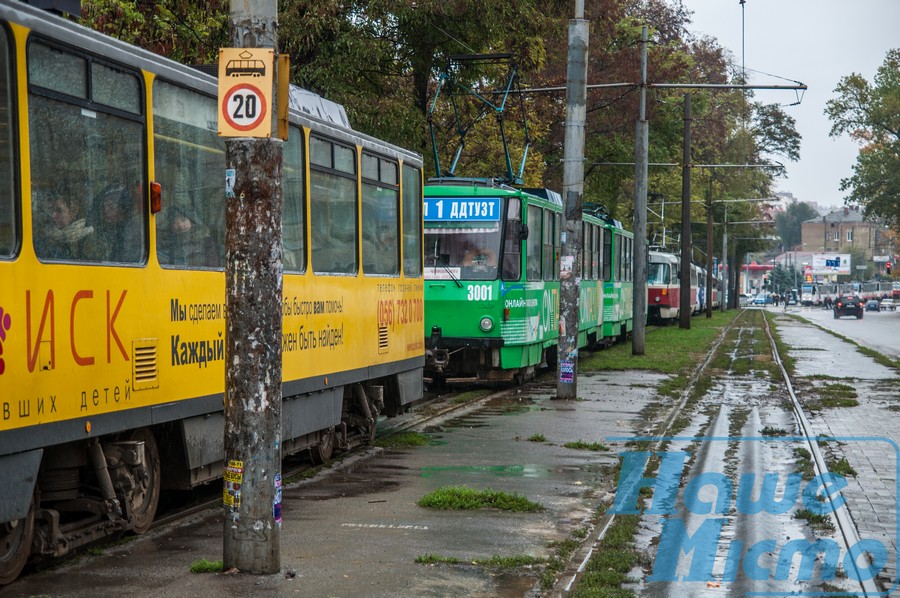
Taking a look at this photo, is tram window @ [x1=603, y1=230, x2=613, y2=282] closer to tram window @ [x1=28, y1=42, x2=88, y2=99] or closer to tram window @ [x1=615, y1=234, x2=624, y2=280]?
tram window @ [x1=615, y1=234, x2=624, y2=280]

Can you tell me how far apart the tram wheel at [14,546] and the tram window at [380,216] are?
5.98 m

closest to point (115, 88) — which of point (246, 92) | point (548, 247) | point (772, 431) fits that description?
point (246, 92)

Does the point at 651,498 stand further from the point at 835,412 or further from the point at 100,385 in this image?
the point at 835,412

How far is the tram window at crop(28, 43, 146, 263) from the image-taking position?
712cm

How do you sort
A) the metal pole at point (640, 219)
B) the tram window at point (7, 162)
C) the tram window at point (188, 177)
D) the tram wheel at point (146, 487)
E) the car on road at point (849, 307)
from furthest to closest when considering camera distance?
the car on road at point (849, 307) < the metal pole at point (640, 219) < the tram window at point (188, 177) < the tram wheel at point (146, 487) < the tram window at point (7, 162)

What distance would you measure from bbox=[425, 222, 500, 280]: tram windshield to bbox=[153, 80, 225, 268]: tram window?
33.6 ft

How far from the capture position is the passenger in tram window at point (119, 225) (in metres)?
7.80

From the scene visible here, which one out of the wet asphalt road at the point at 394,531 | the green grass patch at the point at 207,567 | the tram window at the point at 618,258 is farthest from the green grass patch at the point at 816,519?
the tram window at the point at 618,258

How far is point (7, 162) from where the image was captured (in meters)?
6.82

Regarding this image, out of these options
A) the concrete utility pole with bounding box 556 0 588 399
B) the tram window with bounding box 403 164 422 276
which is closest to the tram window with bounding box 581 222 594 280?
the concrete utility pole with bounding box 556 0 588 399

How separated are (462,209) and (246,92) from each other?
1260cm

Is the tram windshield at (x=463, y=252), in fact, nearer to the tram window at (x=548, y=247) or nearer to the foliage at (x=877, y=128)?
the tram window at (x=548, y=247)

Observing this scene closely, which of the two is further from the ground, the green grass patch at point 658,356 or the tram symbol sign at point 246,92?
the tram symbol sign at point 246,92

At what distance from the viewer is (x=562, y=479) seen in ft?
37.5
